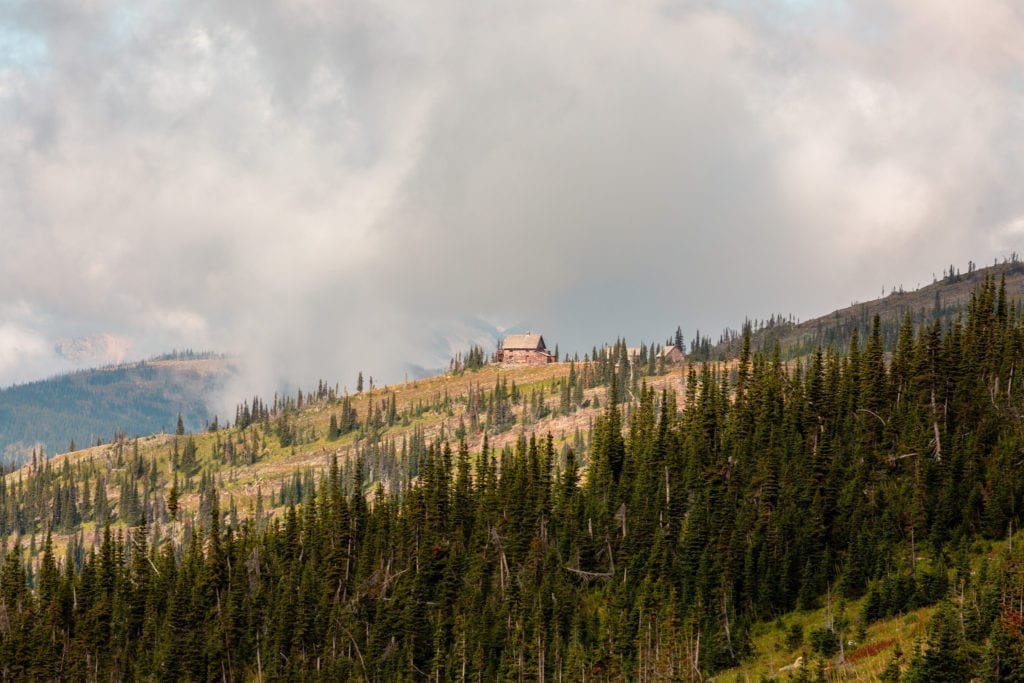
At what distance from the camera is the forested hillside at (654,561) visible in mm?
123750

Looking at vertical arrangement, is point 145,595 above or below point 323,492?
below

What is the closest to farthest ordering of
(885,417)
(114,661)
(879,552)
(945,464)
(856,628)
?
(856,628) < (879,552) < (945,464) < (885,417) < (114,661)

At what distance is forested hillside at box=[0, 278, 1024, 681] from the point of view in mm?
123750

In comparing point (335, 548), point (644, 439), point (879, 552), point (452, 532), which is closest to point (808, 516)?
point (879, 552)

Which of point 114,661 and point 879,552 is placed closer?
point 879,552

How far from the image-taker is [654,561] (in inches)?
5773

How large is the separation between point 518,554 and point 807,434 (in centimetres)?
4937

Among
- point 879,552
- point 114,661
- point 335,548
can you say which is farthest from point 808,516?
point 114,661

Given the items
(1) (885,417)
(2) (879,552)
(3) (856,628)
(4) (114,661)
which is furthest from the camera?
(4) (114,661)

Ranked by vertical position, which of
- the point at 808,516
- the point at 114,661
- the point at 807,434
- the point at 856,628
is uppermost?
the point at 807,434

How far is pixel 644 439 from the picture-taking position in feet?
591

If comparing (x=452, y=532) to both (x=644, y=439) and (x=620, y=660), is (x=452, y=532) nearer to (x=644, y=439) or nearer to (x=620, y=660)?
(x=644, y=439)

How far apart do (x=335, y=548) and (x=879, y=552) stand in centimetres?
9258

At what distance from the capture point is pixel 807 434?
163 metres
